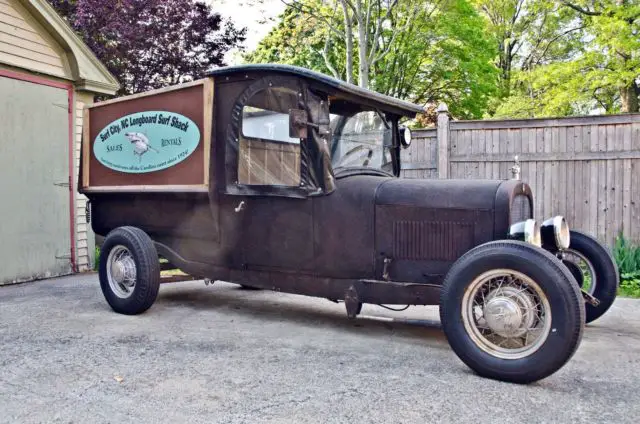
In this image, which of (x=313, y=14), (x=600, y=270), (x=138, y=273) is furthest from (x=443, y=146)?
(x=313, y=14)

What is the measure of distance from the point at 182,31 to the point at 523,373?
36.1 ft

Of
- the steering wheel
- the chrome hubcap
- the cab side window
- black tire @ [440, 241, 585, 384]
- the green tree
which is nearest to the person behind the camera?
black tire @ [440, 241, 585, 384]

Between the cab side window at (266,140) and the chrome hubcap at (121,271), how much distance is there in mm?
1407

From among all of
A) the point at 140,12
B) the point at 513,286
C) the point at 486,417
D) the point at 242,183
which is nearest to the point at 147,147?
the point at 242,183

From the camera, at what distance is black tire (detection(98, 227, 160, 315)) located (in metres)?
4.91

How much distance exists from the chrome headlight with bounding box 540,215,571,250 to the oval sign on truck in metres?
2.94

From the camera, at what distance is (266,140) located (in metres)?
4.72

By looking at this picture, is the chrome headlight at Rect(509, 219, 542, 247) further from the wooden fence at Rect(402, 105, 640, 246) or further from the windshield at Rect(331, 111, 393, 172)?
the wooden fence at Rect(402, 105, 640, 246)

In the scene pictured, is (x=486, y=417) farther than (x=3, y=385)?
No

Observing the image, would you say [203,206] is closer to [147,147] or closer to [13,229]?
[147,147]

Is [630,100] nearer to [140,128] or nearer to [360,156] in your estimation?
[360,156]

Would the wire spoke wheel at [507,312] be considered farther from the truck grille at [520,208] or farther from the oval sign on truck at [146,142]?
the oval sign on truck at [146,142]

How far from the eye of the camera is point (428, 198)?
402 centimetres

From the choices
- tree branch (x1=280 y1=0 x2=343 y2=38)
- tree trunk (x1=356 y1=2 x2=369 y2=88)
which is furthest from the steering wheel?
tree branch (x1=280 y1=0 x2=343 y2=38)
